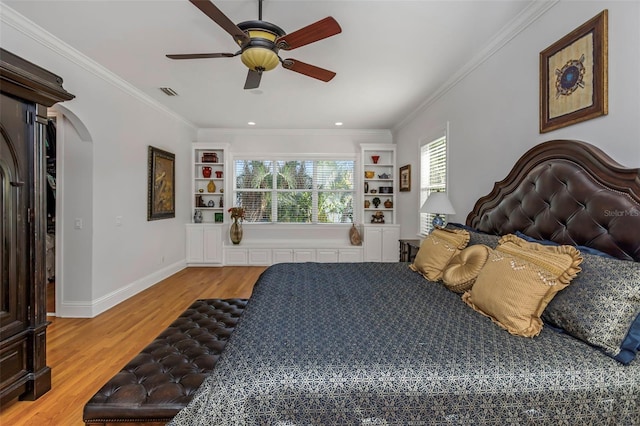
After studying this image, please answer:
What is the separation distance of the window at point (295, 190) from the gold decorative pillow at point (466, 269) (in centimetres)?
414

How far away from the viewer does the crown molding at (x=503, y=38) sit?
2.16 metres

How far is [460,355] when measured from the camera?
1193 millimetres

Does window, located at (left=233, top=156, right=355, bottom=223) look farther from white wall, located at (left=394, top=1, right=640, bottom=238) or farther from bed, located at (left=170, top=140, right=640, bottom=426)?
bed, located at (left=170, top=140, right=640, bottom=426)

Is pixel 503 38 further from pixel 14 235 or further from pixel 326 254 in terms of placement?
pixel 326 254

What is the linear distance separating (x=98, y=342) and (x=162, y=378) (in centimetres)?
184

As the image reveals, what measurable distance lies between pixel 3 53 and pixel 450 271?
309cm

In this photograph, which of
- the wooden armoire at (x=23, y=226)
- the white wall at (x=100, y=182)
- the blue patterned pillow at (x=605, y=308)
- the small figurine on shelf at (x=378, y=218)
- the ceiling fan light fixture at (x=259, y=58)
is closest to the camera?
the blue patterned pillow at (x=605, y=308)

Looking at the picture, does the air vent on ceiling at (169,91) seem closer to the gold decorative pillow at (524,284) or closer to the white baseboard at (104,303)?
the white baseboard at (104,303)

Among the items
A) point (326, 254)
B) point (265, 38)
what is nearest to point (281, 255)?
point (326, 254)

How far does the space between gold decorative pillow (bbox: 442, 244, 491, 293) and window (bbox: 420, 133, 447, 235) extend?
1.80 meters

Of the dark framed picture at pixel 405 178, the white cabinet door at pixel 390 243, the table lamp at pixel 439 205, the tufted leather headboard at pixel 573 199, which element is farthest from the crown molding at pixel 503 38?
the white cabinet door at pixel 390 243

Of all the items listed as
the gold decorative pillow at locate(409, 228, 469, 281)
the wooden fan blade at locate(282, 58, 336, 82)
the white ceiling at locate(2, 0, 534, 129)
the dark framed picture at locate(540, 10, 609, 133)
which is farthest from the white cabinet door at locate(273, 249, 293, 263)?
the dark framed picture at locate(540, 10, 609, 133)

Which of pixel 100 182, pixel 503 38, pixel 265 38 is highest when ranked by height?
pixel 503 38

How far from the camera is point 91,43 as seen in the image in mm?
2811
